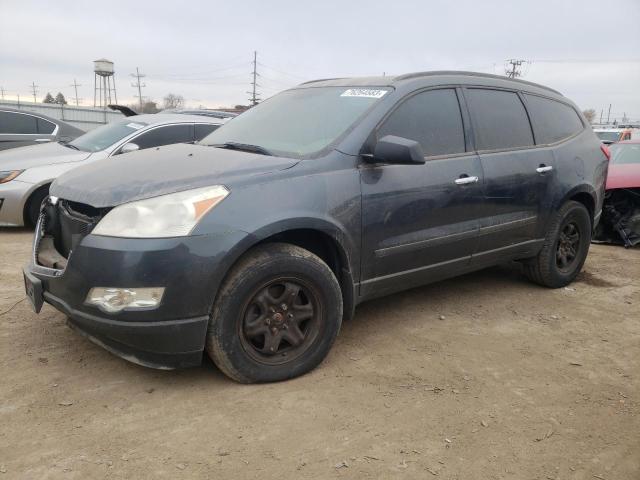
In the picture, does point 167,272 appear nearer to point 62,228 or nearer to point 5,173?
point 62,228

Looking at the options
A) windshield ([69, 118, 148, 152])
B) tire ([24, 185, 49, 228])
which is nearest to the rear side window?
windshield ([69, 118, 148, 152])

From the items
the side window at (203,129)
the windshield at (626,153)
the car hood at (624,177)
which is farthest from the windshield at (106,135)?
the windshield at (626,153)

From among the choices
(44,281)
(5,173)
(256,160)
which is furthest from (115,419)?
(5,173)

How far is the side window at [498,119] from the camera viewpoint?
4.09 meters

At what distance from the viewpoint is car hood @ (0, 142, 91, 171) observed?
648 cm

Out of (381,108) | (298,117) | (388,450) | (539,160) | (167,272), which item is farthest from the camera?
(539,160)

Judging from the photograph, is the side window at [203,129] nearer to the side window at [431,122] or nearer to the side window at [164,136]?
the side window at [164,136]

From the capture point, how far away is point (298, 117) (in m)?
3.82

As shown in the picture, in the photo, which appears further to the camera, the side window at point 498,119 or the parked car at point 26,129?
the parked car at point 26,129

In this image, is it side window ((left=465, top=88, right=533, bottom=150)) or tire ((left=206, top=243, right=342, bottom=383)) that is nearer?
tire ((left=206, top=243, right=342, bottom=383))

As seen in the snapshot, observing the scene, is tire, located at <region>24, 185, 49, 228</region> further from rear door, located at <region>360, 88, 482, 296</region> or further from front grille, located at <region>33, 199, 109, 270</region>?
rear door, located at <region>360, 88, 482, 296</region>

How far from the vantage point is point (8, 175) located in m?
6.36

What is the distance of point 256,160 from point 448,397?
166cm

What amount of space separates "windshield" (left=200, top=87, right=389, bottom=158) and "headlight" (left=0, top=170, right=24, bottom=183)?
3432mm
